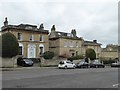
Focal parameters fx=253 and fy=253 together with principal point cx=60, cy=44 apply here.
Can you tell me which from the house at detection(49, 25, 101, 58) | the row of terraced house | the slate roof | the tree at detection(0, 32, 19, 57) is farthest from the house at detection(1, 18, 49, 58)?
the tree at detection(0, 32, 19, 57)

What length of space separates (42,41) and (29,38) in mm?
3865

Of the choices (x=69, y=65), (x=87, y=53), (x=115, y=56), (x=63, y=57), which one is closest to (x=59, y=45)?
(x=63, y=57)

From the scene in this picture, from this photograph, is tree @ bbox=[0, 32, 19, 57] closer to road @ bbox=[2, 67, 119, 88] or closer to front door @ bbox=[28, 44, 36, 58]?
front door @ bbox=[28, 44, 36, 58]

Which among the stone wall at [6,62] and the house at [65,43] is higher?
the house at [65,43]

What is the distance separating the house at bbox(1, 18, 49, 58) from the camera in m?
56.6

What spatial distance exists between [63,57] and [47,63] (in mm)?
12991

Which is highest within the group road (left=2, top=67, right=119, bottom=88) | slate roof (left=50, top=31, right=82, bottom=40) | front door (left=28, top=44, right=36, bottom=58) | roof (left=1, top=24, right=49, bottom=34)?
roof (left=1, top=24, right=49, bottom=34)

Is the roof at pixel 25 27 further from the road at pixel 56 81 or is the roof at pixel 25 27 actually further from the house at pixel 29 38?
the road at pixel 56 81

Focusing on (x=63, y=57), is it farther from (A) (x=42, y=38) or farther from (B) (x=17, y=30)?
(B) (x=17, y=30)

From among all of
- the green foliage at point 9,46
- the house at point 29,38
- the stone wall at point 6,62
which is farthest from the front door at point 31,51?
the stone wall at point 6,62

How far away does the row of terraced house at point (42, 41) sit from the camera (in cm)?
5706

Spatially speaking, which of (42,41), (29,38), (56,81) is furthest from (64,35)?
(56,81)

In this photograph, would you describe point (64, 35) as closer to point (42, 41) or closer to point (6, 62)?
point (42, 41)

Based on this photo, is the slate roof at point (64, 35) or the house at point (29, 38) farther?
the slate roof at point (64, 35)
